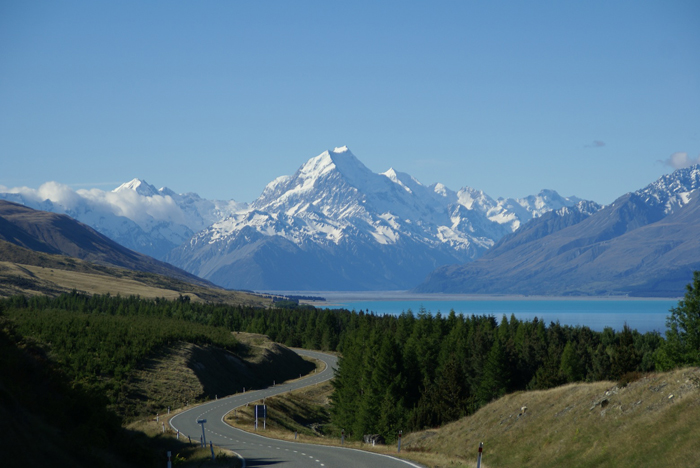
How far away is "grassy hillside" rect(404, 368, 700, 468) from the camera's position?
26.6 m

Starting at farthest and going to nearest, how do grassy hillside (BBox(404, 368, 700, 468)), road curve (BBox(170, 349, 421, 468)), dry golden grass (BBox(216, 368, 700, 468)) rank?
road curve (BBox(170, 349, 421, 468)), dry golden grass (BBox(216, 368, 700, 468)), grassy hillside (BBox(404, 368, 700, 468))

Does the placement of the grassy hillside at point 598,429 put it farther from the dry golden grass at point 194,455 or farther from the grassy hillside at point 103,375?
the grassy hillside at point 103,375

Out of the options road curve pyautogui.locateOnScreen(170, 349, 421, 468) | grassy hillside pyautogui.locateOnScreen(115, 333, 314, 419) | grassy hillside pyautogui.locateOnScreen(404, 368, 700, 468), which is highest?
grassy hillside pyautogui.locateOnScreen(404, 368, 700, 468)

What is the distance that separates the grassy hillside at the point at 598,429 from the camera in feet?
87.1

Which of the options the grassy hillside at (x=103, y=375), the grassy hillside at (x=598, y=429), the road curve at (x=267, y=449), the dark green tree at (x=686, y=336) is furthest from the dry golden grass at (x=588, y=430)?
the dark green tree at (x=686, y=336)

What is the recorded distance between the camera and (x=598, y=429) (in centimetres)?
3319

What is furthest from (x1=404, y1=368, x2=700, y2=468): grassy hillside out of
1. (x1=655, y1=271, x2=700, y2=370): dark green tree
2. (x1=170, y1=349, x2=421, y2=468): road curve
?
(x1=655, y1=271, x2=700, y2=370): dark green tree

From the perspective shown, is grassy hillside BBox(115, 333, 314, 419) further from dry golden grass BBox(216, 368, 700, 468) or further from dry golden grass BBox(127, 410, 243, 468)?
dry golden grass BBox(127, 410, 243, 468)

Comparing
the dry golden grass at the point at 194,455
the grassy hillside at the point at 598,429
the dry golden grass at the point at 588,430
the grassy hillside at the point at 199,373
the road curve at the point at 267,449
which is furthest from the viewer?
the grassy hillside at the point at 199,373

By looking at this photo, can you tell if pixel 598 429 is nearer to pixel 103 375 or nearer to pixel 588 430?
pixel 588 430

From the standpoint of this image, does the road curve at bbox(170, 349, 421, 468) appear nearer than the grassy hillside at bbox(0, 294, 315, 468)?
No

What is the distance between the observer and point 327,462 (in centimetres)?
3186

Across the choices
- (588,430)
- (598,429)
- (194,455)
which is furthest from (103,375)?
(598,429)

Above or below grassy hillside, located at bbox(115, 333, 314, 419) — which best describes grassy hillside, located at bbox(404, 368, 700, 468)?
above
